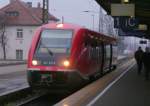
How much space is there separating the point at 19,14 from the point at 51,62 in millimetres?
81497

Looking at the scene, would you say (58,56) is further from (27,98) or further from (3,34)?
(3,34)

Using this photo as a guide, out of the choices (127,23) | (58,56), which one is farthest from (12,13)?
(58,56)

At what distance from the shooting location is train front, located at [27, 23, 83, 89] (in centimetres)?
2111

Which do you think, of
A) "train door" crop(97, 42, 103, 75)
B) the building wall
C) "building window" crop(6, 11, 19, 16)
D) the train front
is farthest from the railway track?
"building window" crop(6, 11, 19, 16)

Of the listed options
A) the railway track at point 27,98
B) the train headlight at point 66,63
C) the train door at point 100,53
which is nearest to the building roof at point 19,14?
the train door at point 100,53

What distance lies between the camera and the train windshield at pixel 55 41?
21.9 meters

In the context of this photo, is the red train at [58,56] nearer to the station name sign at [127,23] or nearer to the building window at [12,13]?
the station name sign at [127,23]

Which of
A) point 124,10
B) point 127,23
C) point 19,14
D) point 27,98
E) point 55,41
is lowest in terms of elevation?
point 27,98

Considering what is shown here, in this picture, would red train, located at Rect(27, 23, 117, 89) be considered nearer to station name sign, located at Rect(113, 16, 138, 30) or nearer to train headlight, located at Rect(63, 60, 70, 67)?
train headlight, located at Rect(63, 60, 70, 67)

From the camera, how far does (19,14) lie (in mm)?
102000

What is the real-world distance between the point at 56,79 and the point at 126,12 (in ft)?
44.4

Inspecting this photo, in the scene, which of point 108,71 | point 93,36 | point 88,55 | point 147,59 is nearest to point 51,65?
point 88,55

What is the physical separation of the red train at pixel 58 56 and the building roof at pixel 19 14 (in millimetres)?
75707

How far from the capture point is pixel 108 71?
38594 mm
